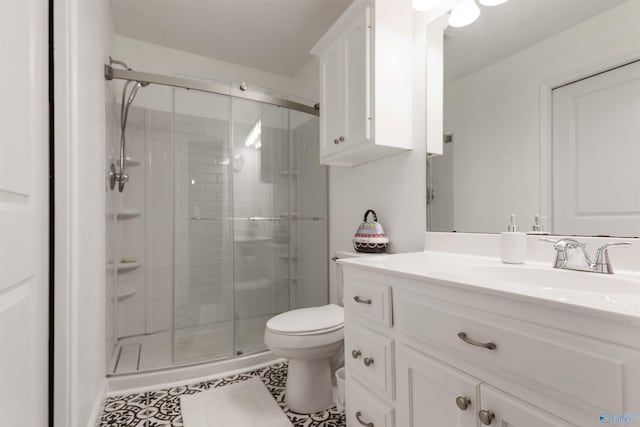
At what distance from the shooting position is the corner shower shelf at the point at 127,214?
6.93ft

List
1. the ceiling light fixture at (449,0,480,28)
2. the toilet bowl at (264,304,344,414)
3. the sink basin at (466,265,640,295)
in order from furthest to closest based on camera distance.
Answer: the toilet bowl at (264,304,344,414)
the ceiling light fixture at (449,0,480,28)
the sink basin at (466,265,640,295)

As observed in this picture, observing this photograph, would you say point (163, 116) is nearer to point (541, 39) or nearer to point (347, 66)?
point (347, 66)

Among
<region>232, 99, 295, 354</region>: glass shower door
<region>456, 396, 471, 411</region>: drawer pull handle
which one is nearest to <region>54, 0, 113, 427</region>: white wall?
<region>232, 99, 295, 354</region>: glass shower door

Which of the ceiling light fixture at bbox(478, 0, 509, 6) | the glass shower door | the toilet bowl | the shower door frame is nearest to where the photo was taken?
the ceiling light fixture at bbox(478, 0, 509, 6)

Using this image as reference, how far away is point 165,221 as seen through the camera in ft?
7.13

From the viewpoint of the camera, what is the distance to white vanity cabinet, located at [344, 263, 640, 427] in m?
0.51

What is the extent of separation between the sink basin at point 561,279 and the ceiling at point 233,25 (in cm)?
192

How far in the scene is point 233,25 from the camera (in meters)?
2.21

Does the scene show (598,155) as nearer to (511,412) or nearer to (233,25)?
(511,412)

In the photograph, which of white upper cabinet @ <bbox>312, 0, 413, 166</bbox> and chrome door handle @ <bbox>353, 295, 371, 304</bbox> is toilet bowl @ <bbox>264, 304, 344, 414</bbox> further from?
white upper cabinet @ <bbox>312, 0, 413, 166</bbox>

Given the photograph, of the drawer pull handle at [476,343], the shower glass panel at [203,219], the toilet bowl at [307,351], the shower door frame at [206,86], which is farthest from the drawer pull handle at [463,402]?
the shower door frame at [206,86]

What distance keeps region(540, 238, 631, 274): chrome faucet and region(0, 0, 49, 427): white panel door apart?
151 cm

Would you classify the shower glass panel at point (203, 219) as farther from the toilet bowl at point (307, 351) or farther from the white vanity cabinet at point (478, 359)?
the white vanity cabinet at point (478, 359)

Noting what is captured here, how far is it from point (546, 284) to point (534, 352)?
45 cm
